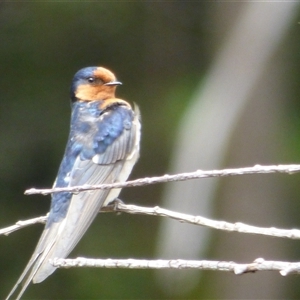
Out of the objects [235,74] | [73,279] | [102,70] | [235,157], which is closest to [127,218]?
[73,279]

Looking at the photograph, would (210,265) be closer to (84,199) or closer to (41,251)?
(41,251)

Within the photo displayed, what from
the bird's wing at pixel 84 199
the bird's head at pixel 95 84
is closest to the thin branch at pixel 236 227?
the bird's wing at pixel 84 199

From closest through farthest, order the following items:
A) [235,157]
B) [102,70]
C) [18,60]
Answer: [102,70], [235,157], [18,60]

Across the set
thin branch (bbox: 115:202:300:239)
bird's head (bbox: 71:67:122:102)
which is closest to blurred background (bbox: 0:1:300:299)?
bird's head (bbox: 71:67:122:102)

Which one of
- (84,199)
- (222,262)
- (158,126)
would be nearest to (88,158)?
(84,199)

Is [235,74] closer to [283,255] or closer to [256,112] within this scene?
[256,112]

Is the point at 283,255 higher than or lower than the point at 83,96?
lower

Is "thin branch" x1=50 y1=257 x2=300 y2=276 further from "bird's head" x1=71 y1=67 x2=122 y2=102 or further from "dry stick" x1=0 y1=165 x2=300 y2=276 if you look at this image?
"bird's head" x1=71 y1=67 x2=122 y2=102

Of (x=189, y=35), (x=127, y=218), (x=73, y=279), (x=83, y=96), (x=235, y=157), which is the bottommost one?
(x=73, y=279)
